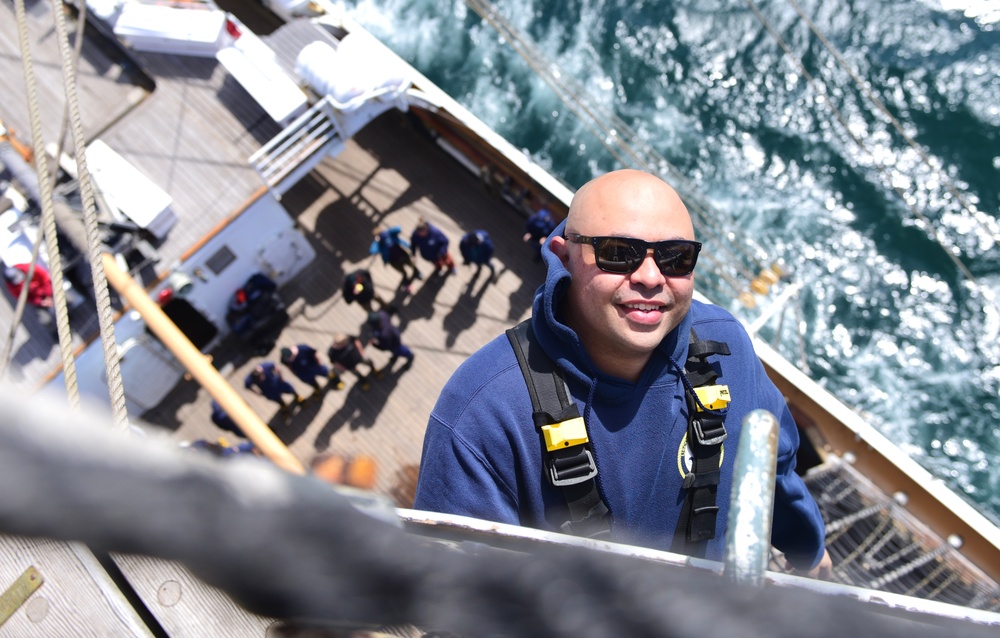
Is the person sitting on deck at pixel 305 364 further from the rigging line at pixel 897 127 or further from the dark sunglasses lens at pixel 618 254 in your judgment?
the rigging line at pixel 897 127

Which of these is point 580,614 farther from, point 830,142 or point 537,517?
point 830,142

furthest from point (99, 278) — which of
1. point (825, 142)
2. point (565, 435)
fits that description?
point (825, 142)

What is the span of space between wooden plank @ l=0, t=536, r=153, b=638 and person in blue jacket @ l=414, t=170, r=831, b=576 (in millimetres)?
1109

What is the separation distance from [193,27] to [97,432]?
10.3m

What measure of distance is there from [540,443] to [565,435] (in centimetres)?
14

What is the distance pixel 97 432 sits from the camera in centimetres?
73

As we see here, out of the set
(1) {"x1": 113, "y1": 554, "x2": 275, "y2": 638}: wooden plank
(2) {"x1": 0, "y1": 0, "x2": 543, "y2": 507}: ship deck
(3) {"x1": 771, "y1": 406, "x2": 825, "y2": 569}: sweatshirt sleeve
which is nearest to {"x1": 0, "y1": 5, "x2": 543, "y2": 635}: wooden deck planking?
(2) {"x1": 0, "y1": 0, "x2": 543, "y2": 507}: ship deck

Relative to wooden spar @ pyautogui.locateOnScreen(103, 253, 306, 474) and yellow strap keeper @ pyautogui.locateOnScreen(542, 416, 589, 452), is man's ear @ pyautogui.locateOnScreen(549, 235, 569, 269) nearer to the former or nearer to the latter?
yellow strap keeper @ pyautogui.locateOnScreen(542, 416, 589, 452)

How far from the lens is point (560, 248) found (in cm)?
276

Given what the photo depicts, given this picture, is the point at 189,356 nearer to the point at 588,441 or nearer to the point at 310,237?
the point at 310,237

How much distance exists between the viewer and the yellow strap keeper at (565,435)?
2449 mm

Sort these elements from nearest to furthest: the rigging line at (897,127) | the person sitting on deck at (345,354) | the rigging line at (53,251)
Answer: the rigging line at (53,251), the person sitting on deck at (345,354), the rigging line at (897,127)

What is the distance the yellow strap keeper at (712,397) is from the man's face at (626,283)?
26cm

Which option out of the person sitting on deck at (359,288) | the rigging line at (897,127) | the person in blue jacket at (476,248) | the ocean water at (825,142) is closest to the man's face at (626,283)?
the person in blue jacket at (476,248)
